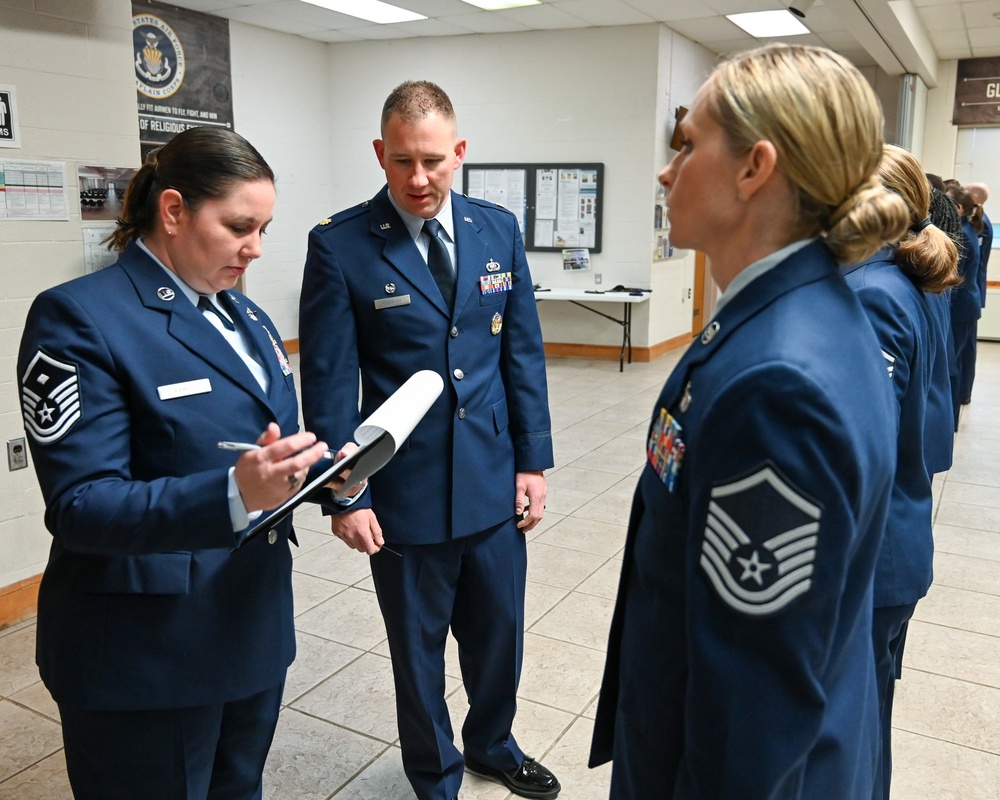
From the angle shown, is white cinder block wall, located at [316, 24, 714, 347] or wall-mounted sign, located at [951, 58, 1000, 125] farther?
wall-mounted sign, located at [951, 58, 1000, 125]

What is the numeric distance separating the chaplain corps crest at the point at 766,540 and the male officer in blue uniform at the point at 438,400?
114 cm

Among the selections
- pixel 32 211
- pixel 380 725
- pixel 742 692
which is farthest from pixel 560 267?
pixel 742 692

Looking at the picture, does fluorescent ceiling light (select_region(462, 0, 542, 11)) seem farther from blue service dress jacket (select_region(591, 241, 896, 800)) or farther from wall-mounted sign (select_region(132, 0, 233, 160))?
blue service dress jacket (select_region(591, 241, 896, 800))

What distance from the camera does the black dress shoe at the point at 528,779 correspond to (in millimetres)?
2209

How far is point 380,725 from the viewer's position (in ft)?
8.37

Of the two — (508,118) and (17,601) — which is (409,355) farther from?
(508,118)

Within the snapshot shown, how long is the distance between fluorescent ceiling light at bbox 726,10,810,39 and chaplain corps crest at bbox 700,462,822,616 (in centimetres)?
776

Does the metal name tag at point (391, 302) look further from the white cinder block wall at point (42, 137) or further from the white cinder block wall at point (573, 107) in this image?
the white cinder block wall at point (573, 107)

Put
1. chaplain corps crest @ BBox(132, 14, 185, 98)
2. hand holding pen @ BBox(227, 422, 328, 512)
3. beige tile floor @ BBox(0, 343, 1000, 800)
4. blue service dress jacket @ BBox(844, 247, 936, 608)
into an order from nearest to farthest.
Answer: hand holding pen @ BBox(227, 422, 328, 512), blue service dress jacket @ BBox(844, 247, 936, 608), beige tile floor @ BBox(0, 343, 1000, 800), chaplain corps crest @ BBox(132, 14, 185, 98)

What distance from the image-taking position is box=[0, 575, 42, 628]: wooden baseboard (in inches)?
123

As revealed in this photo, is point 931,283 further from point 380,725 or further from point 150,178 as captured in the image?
point 380,725

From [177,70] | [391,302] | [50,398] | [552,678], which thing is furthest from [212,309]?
[177,70]

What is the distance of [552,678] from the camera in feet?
9.22

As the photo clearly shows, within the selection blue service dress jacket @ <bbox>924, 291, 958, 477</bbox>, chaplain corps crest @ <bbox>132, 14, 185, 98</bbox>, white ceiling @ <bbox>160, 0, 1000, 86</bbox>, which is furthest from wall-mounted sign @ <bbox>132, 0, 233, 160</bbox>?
blue service dress jacket @ <bbox>924, 291, 958, 477</bbox>
